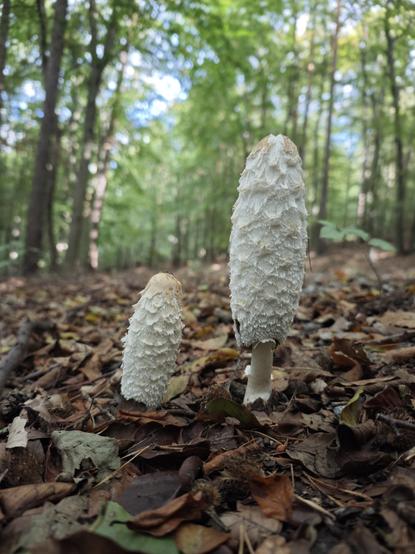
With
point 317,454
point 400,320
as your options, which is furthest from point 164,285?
point 400,320

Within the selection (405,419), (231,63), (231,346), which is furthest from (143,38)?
(405,419)

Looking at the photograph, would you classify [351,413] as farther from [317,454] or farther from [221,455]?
[221,455]

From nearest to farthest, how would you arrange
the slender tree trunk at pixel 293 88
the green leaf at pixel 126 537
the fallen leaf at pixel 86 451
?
the green leaf at pixel 126 537
the fallen leaf at pixel 86 451
the slender tree trunk at pixel 293 88

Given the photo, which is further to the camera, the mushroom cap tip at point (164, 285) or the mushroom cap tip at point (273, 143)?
→ the mushroom cap tip at point (164, 285)

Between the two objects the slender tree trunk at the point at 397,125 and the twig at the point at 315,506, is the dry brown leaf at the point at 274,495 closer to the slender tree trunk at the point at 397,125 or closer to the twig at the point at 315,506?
the twig at the point at 315,506

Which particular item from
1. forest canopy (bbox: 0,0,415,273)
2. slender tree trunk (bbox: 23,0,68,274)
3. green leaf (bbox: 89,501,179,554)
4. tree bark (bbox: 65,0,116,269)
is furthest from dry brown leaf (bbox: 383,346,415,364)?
tree bark (bbox: 65,0,116,269)

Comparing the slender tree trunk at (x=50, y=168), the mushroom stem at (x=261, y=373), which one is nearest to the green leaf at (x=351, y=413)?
the mushroom stem at (x=261, y=373)

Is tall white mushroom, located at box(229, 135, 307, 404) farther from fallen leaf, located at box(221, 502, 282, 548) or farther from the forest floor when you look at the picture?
fallen leaf, located at box(221, 502, 282, 548)
